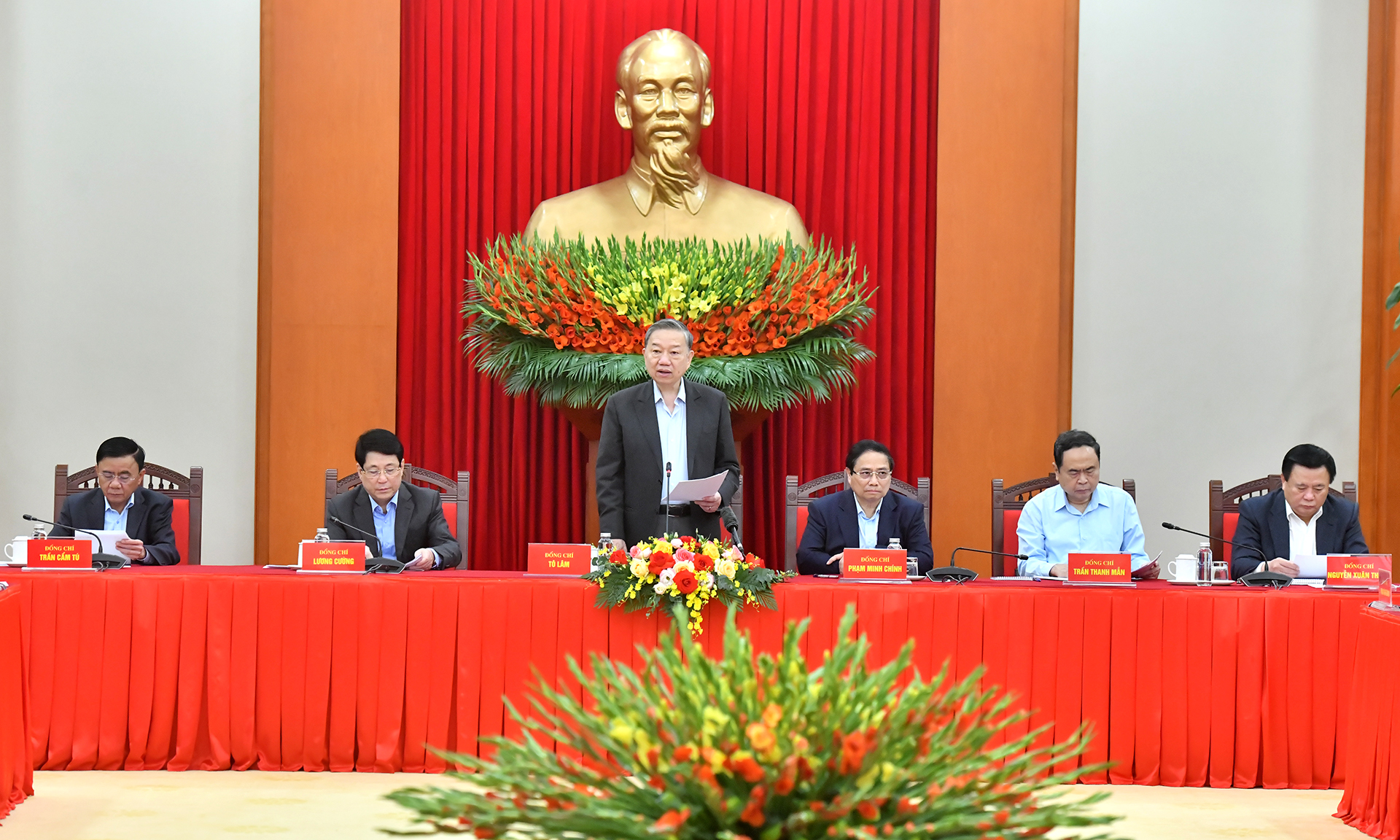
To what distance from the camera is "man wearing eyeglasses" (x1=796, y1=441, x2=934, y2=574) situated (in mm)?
3600

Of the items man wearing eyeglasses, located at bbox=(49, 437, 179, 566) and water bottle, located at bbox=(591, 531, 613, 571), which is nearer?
water bottle, located at bbox=(591, 531, 613, 571)

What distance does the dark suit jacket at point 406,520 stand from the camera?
3631 millimetres

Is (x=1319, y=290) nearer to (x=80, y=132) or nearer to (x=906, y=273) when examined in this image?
(x=906, y=273)

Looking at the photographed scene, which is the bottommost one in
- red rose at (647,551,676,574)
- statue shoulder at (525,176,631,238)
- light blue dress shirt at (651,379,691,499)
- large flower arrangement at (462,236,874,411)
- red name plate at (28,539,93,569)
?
red name plate at (28,539,93,569)

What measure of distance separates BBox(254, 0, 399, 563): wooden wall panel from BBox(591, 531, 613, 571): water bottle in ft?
7.28

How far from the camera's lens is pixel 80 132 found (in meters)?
5.09

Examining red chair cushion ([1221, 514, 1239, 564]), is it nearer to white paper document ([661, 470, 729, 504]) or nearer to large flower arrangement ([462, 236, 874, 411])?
large flower arrangement ([462, 236, 874, 411])

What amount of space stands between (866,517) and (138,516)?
2071 millimetres

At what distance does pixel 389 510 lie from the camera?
3672 millimetres

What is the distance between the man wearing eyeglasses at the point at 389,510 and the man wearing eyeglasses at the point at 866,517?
989 millimetres

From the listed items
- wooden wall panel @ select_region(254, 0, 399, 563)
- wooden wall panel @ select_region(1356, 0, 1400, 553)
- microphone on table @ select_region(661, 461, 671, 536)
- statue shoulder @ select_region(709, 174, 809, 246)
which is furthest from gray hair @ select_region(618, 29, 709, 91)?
wooden wall panel @ select_region(1356, 0, 1400, 553)

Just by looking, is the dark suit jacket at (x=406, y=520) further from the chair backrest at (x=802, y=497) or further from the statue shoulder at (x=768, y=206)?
the statue shoulder at (x=768, y=206)

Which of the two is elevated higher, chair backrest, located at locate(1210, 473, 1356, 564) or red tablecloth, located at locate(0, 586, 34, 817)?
chair backrest, located at locate(1210, 473, 1356, 564)

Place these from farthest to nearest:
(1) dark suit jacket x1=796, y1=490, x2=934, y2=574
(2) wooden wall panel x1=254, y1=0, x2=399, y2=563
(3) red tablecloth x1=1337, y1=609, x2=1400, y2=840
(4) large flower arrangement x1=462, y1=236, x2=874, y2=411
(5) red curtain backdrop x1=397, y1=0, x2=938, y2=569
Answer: (5) red curtain backdrop x1=397, y1=0, x2=938, y2=569 → (2) wooden wall panel x1=254, y1=0, x2=399, y2=563 → (4) large flower arrangement x1=462, y1=236, x2=874, y2=411 → (1) dark suit jacket x1=796, y1=490, x2=934, y2=574 → (3) red tablecloth x1=1337, y1=609, x2=1400, y2=840
